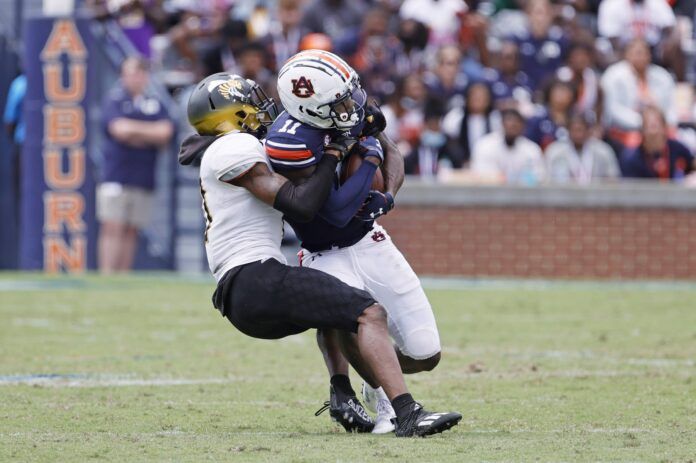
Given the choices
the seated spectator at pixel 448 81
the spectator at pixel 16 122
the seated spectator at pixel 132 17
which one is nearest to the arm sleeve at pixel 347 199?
the seated spectator at pixel 448 81

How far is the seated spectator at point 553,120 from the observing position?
16172 mm

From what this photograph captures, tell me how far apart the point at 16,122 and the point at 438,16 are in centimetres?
522

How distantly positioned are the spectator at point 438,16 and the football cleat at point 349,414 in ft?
39.0

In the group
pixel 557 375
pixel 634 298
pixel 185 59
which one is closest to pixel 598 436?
pixel 557 375

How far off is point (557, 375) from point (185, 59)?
10.3m

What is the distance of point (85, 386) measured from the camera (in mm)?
7848

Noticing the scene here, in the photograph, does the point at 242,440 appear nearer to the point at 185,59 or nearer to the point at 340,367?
the point at 340,367

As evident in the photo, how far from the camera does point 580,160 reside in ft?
52.9

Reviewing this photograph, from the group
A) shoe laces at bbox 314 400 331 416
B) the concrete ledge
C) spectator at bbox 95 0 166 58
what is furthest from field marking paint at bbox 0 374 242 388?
spectator at bbox 95 0 166 58

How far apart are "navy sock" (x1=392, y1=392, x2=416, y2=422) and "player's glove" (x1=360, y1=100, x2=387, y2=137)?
1151 millimetres

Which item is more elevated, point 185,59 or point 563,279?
point 185,59

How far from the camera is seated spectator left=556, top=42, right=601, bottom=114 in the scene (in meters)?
16.8

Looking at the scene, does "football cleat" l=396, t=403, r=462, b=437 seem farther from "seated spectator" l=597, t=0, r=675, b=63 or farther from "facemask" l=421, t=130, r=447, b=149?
"seated spectator" l=597, t=0, r=675, b=63

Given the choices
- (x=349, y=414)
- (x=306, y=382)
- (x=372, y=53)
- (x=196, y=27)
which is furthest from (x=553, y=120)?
(x=349, y=414)
